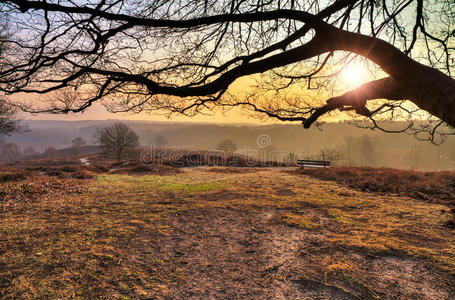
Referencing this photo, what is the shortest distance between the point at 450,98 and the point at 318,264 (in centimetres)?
283

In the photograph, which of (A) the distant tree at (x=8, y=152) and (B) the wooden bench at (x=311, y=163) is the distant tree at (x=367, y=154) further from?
(A) the distant tree at (x=8, y=152)

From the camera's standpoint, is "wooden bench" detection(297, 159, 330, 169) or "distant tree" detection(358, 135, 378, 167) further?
"distant tree" detection(358, 135, 378, 167)

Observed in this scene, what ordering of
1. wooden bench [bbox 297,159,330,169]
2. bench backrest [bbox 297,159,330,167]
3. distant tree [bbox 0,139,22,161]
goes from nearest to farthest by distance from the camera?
1. bench backrest [bbox 297,159,330,167]
2. wooden bench [bbox 297,159,330,169]
3. distant tree [bbox 0,139,22,161]

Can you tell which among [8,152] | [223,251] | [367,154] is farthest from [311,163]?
[8,152]

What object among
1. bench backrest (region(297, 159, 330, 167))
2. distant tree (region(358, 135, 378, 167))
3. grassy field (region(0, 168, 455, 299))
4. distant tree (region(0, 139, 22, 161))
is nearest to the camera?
grassy field (region(0, 168, 455, 299))

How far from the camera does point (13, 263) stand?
2785 millimetres

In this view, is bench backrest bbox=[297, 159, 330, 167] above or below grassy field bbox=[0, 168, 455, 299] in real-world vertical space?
above

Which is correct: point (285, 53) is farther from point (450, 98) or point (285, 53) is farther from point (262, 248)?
point (262, 248)

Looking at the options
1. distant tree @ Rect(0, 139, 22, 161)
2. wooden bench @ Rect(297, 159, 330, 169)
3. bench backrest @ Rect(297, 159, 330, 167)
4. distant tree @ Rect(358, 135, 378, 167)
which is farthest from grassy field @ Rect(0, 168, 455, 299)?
distant tree @ Rect(0, 139, 22, 161)

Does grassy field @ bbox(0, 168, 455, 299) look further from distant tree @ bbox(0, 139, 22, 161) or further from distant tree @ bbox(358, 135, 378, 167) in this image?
distant tree @ bbox(0, 139, 22, 161)

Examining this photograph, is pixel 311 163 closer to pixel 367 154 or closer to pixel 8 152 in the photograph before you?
pixel 367 154

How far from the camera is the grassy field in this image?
2477 millimetres

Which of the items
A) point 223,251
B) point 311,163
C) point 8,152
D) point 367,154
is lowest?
point 8,152

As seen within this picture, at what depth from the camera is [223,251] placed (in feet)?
11.3
